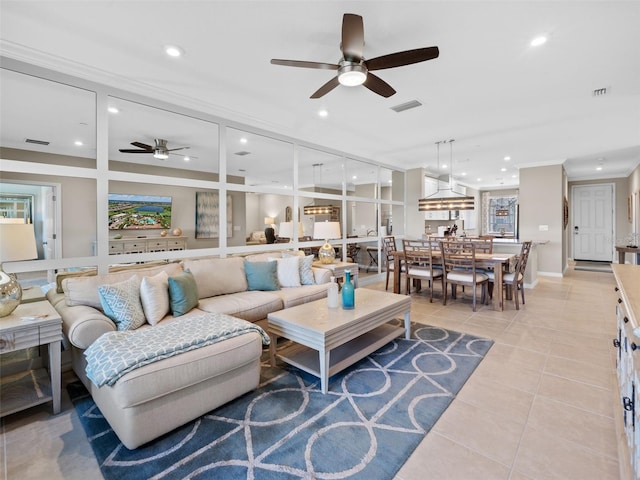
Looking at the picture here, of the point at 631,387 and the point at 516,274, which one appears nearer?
the point at 631,387

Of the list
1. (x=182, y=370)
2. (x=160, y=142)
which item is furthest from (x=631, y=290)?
(x=160, y=142)

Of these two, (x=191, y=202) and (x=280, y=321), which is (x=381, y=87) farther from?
(x=191, y=202)

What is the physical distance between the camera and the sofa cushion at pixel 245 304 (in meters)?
2.94

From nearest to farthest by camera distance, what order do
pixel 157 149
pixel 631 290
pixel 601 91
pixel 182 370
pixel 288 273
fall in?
1. pixel 631 290
2. pixel 182 370
3. pixel 601 91
4. pixel 157 149
5. pixel 288 273

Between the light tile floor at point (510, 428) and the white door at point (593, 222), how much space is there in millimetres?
7926

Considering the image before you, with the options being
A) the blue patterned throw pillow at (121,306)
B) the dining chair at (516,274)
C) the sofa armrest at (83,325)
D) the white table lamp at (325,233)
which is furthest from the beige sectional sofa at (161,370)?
the dining chair at (516,274)

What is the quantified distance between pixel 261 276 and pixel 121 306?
4.93 feet

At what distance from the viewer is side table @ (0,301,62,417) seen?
6.37 feet

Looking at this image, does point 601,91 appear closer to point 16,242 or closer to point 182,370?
point 182,370

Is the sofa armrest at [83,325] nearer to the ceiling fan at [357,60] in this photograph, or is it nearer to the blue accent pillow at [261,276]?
the blue accent pillow at [261,276]

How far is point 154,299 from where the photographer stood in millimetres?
2611

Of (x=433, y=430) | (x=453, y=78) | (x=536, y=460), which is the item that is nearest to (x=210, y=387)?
(x=433, y=430)

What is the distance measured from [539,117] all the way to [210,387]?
5133 mm

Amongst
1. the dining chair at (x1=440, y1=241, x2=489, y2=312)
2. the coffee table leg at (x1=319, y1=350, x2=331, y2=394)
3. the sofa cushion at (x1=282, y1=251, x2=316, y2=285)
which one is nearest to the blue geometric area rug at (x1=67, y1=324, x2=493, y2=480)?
the coffee table leg at (x1=319, y1=350, x2=331, y2=394)
